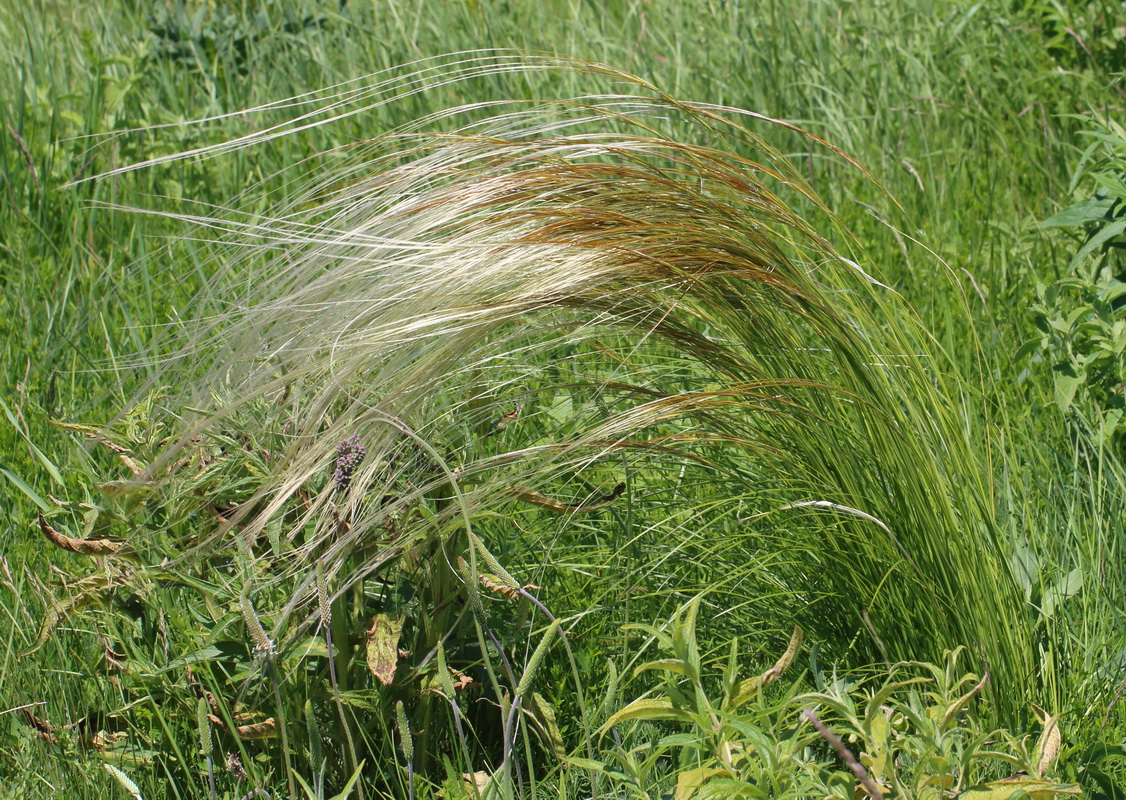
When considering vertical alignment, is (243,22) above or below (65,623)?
above

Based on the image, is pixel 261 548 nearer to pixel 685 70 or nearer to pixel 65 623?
pixel 65 623

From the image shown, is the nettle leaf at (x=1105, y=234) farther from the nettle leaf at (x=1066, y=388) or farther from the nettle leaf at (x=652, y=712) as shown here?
the nettle leaf at (x=652, y=712)

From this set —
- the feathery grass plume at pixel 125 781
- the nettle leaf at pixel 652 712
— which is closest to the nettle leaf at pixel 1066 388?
the nettle leaf at pixel 652 712

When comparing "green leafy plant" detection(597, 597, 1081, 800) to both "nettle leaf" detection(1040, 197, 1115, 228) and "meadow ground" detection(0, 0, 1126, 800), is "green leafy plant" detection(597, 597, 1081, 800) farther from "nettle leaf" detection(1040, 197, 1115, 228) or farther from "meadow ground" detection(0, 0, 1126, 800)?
"nettle leaf" detection(1040, 197, 1115, 228)

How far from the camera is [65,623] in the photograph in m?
1.88

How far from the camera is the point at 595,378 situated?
166cm

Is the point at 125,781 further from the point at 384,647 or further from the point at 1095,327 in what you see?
the point at 1095,327

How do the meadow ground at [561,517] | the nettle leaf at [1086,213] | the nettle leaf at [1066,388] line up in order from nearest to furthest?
the meadow ground at [561,517] → the nettle leaf at [1066,388] → the nettle leaf at [1086,213]

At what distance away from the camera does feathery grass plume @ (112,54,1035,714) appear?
1399mm

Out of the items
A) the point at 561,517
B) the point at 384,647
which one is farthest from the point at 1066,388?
the point at 384,647

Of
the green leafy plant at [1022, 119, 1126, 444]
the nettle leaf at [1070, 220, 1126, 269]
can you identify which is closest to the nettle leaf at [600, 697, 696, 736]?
the green leafy plant at [1022, 119, 1126, 444]

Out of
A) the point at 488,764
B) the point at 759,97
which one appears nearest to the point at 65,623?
the point at 488,764

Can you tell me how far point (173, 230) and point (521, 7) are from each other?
1.88 m

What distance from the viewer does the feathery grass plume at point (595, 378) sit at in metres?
1.40
